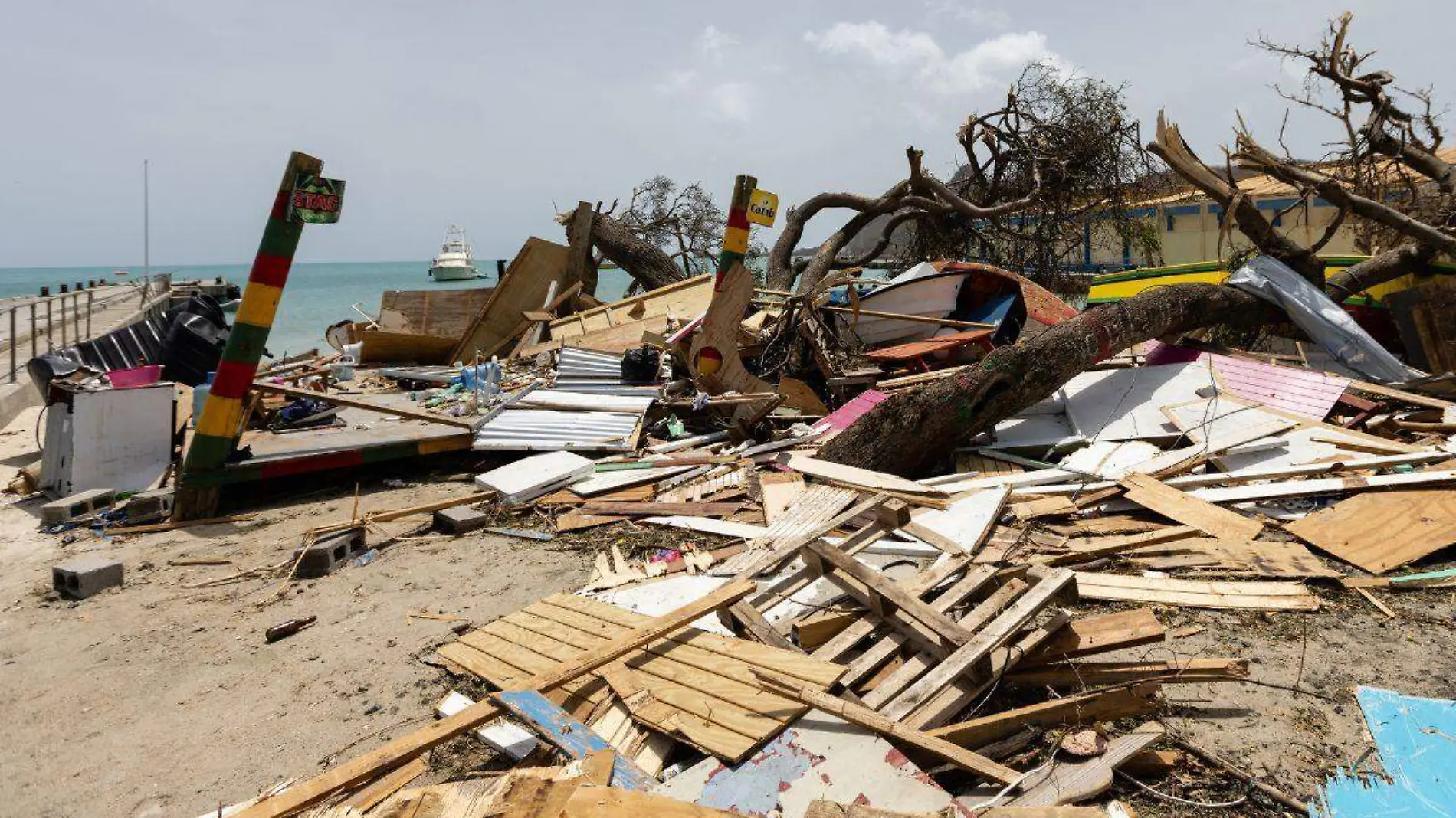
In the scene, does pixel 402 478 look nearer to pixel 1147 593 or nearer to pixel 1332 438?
pixel 1147 593

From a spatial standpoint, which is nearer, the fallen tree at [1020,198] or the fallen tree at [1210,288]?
the fallen tree at [1210,288]

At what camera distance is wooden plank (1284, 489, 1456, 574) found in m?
5.07

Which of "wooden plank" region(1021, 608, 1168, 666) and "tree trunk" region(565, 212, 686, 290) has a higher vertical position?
"tree trunk" region(565, 212, 686, 290)

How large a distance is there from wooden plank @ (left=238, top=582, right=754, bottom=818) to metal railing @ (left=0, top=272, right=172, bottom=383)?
1282cm

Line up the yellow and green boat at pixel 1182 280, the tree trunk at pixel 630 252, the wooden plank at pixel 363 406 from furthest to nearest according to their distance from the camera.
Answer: the tree trunk at pixel 630 252
the yellow and green boat at pixel 1182 280
the wooden plank at pixel 363 406

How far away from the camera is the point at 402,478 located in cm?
814

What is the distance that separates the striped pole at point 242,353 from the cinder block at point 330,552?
1.56 meters

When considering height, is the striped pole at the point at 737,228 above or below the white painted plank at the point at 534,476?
above

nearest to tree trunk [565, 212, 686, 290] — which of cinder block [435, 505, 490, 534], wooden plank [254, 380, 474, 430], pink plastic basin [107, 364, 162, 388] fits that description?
wooden plank [254, 380, 474, 430]

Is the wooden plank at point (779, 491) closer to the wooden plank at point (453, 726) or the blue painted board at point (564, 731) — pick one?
the wooden plank at point (453, 726)

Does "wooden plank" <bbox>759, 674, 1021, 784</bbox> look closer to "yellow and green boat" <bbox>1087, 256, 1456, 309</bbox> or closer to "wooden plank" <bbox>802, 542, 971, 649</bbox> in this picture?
"wooden plank" <bbox>802, 542, 971, 649</bbox>

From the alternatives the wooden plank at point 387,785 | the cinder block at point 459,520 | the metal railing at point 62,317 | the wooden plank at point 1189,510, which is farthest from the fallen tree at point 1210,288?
the metal railing at point 62,317

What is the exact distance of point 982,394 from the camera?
727cm

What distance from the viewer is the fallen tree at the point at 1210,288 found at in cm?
717
